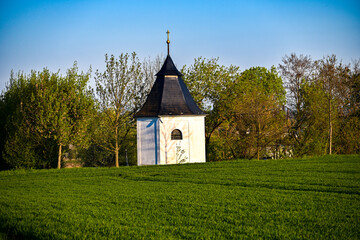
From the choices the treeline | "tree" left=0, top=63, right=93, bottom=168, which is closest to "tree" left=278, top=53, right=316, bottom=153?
the treeline

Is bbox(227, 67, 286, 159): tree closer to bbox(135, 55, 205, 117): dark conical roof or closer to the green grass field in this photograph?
bbox(135, 55, 205, 117): dark conical roof

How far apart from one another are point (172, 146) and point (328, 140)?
15110 mm

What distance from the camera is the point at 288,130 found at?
33188 millimetres

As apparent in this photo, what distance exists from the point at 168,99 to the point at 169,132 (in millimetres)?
2733

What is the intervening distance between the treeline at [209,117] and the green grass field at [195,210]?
1002 centimetres

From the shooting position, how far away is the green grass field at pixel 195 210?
7.32 meters

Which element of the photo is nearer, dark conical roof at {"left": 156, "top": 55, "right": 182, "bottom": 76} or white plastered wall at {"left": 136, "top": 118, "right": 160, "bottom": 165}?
white plastered wall at {"left": 136, "top": 118, "right": 160, "bottom": 165}

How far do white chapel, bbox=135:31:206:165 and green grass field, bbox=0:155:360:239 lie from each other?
37.6 feet

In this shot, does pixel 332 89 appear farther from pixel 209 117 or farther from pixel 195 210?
pixel 195 210

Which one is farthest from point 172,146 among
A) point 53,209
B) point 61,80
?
point 53,209

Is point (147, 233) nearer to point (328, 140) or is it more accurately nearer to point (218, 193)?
point (218, 193)

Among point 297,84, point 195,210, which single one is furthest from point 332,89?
point 195,210

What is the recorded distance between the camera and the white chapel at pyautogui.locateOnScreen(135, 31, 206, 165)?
87.4 ft

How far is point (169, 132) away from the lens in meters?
26.8
